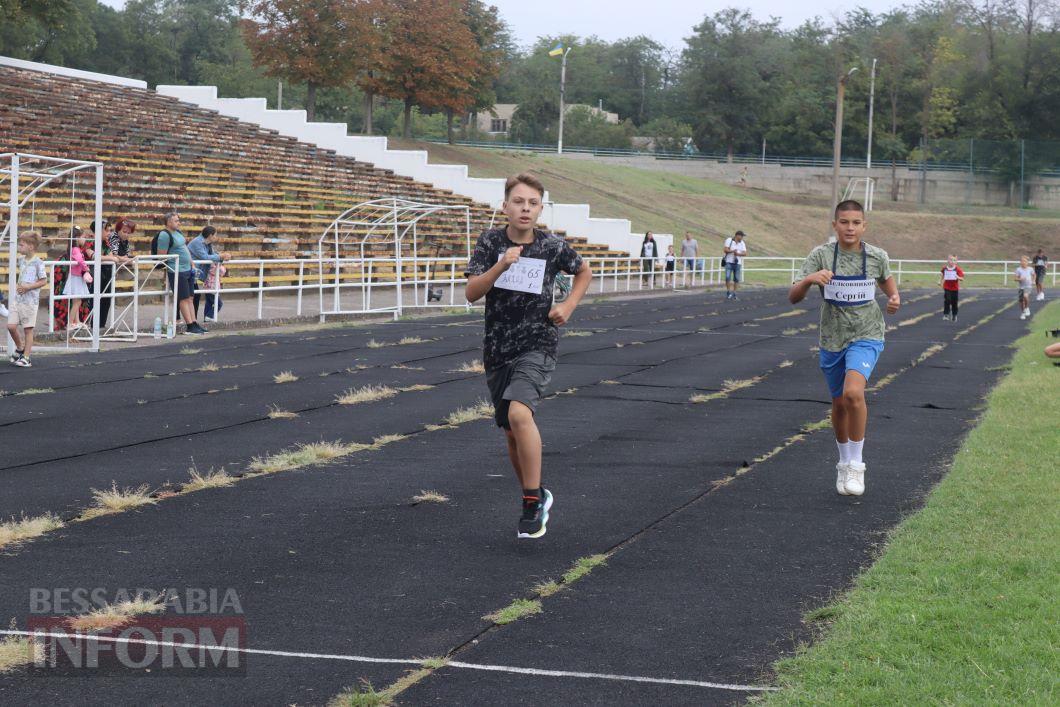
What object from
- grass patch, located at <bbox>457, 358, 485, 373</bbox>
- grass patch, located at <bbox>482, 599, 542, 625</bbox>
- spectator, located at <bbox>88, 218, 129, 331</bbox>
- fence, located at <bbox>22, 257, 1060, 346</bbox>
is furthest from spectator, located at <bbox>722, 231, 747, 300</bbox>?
grass patch, located at <bbox>482, 599, 542, 625</bbox>

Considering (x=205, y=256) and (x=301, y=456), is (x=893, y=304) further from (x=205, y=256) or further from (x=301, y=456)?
(x=205, y=256)

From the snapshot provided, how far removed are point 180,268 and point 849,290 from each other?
1372 centimetres

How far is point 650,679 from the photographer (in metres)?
4.74

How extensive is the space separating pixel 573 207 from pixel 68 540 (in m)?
44.5

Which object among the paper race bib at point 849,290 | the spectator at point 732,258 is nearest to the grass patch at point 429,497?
the paper race bib at point 849,290

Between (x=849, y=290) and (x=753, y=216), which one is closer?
(x=849, y=290)

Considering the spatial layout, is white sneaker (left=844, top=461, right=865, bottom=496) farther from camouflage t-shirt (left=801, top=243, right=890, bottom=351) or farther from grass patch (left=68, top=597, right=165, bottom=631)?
grass patch (left=68, top=597, right=165, bottom=631)

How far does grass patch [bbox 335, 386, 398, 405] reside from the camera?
12.8m

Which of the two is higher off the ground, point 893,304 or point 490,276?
point 490,276

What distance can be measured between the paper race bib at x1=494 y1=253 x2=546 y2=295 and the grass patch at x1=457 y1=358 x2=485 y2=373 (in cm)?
889

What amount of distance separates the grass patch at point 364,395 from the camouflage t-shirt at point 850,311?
18.1 feet

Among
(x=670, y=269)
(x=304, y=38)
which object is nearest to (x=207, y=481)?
(x=670, y=269)

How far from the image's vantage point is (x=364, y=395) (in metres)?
13.1

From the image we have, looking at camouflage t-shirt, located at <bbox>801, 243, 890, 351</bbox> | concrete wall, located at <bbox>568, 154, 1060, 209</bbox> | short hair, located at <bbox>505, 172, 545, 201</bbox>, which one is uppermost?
concrete wall, located at <bbox>568, 154, 1060, 209</bbox>
